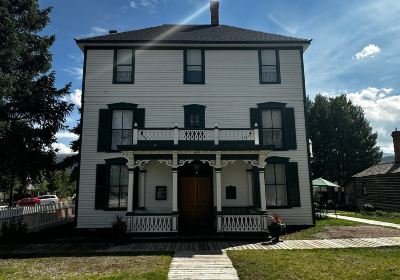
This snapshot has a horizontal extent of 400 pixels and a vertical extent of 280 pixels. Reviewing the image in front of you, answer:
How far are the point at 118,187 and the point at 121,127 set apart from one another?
318cm

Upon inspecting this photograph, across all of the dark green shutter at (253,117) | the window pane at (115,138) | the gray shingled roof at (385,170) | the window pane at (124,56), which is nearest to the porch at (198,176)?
the window pane at (115,138)

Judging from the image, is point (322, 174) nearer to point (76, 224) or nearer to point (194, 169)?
point (194, 169)

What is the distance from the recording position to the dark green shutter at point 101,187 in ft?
50.0

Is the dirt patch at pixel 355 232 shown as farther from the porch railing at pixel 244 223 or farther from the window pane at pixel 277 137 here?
the window pane at pixel 277 137

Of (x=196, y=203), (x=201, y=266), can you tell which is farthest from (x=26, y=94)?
(x=201, y=266)

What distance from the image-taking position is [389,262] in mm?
8547

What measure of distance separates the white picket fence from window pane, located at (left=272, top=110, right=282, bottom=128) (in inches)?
523

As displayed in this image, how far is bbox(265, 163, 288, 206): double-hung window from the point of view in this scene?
15.8m

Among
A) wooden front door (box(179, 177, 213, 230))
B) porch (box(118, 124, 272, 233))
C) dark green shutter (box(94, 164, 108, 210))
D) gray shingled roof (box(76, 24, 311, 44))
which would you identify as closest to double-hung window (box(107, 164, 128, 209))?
dark green shutter (box(94, 164, 108, 210))

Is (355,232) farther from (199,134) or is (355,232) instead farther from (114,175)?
(114,175)

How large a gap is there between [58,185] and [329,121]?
38528 millimetres

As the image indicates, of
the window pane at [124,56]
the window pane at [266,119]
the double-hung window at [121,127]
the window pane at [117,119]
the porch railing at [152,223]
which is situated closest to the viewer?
the porch railing at [152,223]

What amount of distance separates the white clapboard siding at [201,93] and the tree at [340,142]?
25259mm

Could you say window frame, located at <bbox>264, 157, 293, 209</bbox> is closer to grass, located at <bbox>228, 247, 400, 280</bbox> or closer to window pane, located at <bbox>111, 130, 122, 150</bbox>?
grass, located at <bbox>228, 247, 400, 280</bbox>
